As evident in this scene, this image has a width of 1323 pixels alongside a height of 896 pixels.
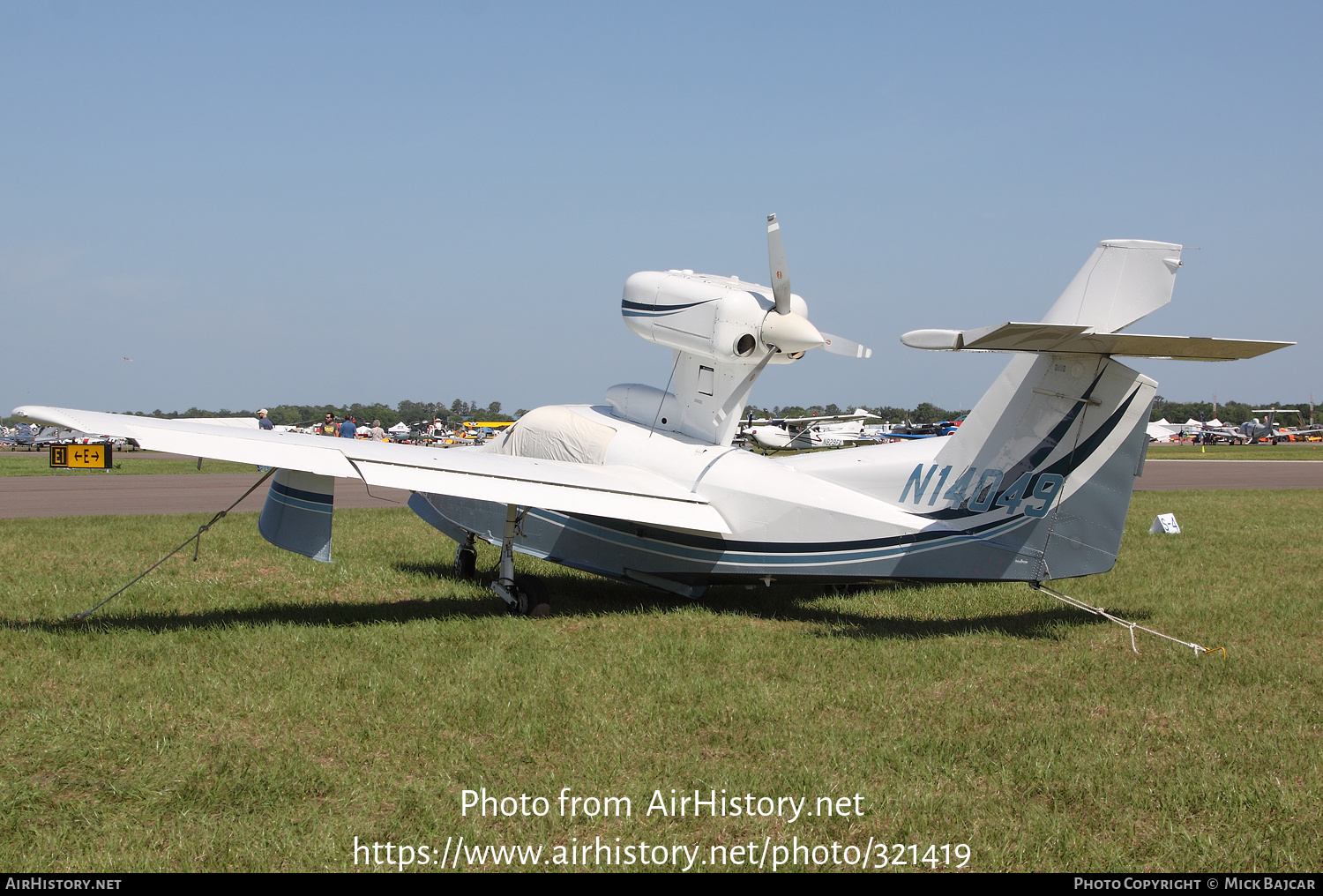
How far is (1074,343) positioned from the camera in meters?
7.62

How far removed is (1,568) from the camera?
11516 millimetres

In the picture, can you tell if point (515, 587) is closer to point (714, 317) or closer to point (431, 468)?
point (431, 468)

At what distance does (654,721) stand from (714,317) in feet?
18.2

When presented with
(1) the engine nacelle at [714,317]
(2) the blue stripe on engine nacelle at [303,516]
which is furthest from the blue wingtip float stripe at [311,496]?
(1) the engine nacelle at [714,317]

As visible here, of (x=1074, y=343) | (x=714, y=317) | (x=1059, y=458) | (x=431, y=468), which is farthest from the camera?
(x=714, y=317)

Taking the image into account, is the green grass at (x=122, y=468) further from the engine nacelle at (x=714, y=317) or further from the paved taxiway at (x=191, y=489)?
the engine nacelle at (x=714, y=317)

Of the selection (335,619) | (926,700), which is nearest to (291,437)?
(335,619)

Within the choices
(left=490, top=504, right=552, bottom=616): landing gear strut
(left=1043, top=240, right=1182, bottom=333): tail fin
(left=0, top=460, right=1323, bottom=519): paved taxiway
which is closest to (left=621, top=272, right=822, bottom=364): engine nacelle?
(left=490, top=504, right=552, bottom=616): landing gear strut

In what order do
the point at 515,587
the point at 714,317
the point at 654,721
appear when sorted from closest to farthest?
the point at 654,721 → the point at 515,587 → the point at 714,317

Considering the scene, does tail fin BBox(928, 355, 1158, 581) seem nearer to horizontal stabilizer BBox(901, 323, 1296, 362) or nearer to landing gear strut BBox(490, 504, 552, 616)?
horizontal stabilizer BBox(901, 323, 1296, 362)

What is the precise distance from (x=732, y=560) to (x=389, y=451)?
363 centimetres

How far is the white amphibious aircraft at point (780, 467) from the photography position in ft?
26.3

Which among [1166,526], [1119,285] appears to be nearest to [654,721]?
[1119,285]

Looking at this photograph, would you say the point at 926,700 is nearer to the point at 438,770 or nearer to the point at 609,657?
the point at 609,657
